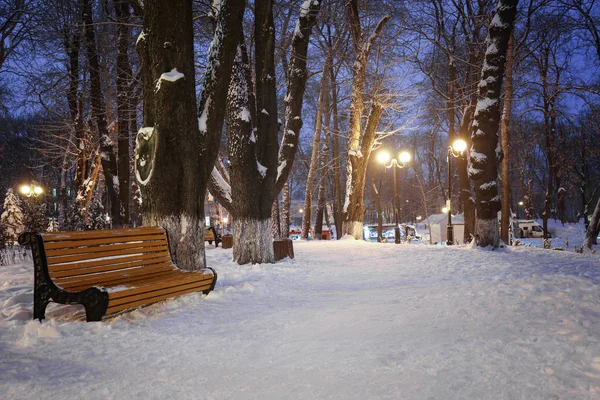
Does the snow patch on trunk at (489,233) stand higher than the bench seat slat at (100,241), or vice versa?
the bench seat slat at (100,241)

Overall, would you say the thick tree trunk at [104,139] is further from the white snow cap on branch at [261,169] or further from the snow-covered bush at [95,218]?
the white snow cap on branch at [261,169]

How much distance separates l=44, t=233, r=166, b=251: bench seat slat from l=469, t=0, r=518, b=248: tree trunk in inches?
320

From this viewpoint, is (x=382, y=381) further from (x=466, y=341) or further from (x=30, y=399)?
(x=30, y=399)

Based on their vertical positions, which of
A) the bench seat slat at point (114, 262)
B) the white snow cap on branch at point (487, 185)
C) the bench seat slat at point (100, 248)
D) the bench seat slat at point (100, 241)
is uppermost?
the white snow cap on branch at point (487, 185)

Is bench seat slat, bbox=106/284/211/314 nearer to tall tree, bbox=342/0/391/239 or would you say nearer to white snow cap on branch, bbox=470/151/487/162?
white snow cap on branch, bbox=470/151/487/162

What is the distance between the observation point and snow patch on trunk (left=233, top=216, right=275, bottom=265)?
310 inches

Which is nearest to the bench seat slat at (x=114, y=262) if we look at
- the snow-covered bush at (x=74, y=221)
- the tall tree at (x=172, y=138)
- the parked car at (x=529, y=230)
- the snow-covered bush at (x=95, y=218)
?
the tall tree at (x=172, y=138)

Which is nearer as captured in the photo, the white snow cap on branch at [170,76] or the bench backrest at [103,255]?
the bench backrest at [103,255]

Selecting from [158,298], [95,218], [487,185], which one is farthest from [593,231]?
[95,218]

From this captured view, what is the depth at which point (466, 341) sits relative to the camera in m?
3.06

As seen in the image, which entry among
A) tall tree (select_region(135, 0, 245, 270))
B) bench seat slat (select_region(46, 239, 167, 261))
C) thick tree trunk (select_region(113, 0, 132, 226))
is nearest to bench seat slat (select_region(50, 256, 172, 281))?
bench seat slat (select_region(46, 239, 167, 261))

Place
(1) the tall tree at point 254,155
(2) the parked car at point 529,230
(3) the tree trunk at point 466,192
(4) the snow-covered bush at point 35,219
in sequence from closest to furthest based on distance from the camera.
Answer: (1) the tall tree at point 254,155, (4) the snow-covered bush at point 35,219, (3) the tree trunk at point 466,192, (2) the parked car at point 529,230

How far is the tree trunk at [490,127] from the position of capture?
31.2ft

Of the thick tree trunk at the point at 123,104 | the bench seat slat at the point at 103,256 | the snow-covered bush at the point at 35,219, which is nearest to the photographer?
the bench seat slat at the point at 103,256
